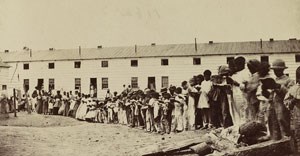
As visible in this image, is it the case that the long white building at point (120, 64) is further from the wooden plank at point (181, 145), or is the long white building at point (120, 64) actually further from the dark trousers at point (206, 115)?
the wooden plank at point (181, 145)

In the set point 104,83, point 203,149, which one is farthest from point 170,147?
point 104,83

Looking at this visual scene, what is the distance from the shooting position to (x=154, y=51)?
1505 centimetres

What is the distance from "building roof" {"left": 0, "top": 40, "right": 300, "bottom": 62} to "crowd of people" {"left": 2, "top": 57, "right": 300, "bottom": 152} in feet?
19.9

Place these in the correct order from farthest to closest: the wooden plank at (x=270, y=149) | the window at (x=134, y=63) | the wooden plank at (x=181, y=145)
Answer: the window at (x=134, y=63) → the wooden plank at (x=181, y=145) → the wooden plank at (x=270, y=149)

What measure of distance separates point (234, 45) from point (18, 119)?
766 cm

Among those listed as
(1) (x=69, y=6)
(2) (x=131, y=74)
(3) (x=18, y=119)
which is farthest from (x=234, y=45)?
(1) (x=69, y=6)

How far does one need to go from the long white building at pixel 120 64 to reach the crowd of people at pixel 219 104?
601cm

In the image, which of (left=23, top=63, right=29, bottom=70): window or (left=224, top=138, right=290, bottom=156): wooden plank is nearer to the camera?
(left=224, top=138, right=290, bottom=156): wooden plank

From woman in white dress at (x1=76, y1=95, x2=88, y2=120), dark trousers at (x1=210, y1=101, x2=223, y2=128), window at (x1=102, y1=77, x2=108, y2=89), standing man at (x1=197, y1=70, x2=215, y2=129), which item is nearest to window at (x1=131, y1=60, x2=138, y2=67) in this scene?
window at (x1=102, y1=77, x2=108, y2=89)

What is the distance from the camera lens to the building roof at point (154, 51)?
41.3 ft

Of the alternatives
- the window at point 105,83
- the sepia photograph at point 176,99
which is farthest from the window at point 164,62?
the sepia photograph at point 176,99

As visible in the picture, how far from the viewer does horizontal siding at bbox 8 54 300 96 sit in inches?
550

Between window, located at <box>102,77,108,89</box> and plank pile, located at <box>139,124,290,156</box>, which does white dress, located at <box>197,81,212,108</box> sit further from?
window, located at <box>102,77,108,89</box>

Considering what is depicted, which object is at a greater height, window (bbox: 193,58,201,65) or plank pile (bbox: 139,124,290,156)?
window (bbox: 193,58,201,65)
